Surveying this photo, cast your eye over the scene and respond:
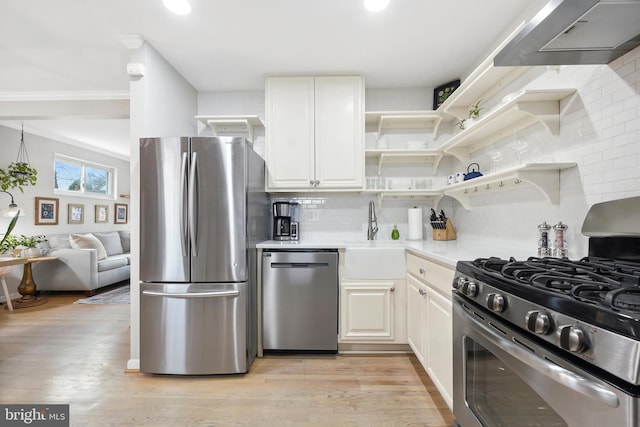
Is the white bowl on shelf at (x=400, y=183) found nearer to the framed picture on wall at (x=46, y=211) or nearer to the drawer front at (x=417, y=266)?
the drawer front at (x=417, y=266)

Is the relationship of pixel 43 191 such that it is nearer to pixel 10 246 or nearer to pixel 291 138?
pixel 10 246

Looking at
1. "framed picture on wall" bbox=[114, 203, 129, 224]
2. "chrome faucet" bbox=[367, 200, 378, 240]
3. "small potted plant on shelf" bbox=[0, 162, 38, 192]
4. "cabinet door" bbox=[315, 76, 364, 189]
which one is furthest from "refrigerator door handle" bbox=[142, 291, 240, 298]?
"framed picture on wall" bbox=[114, 203, 129, 224]

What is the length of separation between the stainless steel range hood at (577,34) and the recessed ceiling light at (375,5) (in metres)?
0.92

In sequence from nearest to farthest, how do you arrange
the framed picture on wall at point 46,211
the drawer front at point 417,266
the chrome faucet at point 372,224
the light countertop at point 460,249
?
1. the light countertop at point 460,249
2. the drawer front at point 417,266
3. the chrome faucet at point 372,224
4. the framed picture on wall at point 46,211

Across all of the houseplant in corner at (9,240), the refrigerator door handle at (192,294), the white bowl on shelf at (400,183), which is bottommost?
the refrigerator door handle at (192,294)

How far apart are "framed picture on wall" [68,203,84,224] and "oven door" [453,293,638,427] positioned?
6.54 metres

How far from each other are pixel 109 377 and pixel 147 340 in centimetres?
39

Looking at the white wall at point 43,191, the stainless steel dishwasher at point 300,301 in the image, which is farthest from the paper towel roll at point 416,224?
the white wall at point 43,191

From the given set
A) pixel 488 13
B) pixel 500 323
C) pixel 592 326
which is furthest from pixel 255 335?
pixel 488 13

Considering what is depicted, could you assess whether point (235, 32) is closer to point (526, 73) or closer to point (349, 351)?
point (526, 73)

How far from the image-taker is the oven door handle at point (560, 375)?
642 mm

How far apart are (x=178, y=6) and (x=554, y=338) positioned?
8.27ft

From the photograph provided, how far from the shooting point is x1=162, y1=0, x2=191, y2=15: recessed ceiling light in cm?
190

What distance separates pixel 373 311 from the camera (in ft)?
8.07
